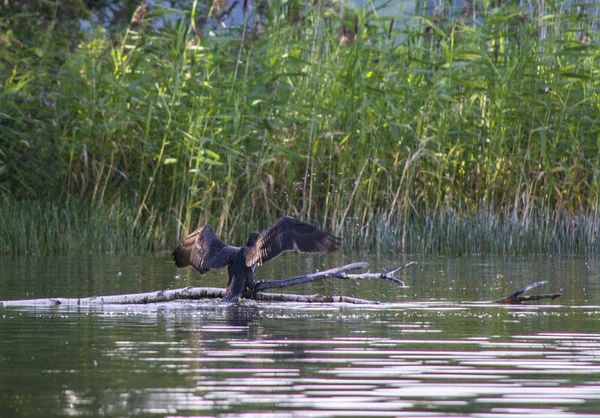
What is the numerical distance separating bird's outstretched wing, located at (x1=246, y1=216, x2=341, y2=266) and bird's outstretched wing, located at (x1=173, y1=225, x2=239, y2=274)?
248mm

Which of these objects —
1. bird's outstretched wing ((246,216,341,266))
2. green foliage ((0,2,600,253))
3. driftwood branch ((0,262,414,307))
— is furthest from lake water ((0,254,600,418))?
green foliage ((0,2,600,253))

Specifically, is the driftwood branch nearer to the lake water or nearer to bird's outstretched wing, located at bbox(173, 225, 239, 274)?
the lake water

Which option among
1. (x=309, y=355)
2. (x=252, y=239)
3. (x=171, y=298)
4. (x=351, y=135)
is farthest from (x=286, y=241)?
(x=351, y=135)

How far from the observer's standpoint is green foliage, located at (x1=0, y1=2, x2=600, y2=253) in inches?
548

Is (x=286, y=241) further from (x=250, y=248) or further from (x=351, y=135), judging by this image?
(x=351, y=135)

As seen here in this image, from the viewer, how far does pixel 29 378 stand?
16.8 ft

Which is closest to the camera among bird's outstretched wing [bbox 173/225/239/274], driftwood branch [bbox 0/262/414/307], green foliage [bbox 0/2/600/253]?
driftwood branch [bbox 0/262/414/307]

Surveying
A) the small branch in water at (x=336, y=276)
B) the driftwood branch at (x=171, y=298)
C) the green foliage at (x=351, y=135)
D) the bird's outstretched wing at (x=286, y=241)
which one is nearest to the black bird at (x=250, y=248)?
the bird's outstretched wing at (x=286, y=241)

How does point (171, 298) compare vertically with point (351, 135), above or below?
below

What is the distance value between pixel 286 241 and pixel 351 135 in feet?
19.8

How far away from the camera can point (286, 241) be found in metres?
8.34

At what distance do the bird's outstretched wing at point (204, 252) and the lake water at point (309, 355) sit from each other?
0.37 metres

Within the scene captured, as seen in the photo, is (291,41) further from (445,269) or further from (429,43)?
(445,269)

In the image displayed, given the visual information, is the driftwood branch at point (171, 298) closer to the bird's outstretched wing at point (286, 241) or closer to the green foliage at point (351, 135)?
the bird's outstretched wing at point (286, 241)
